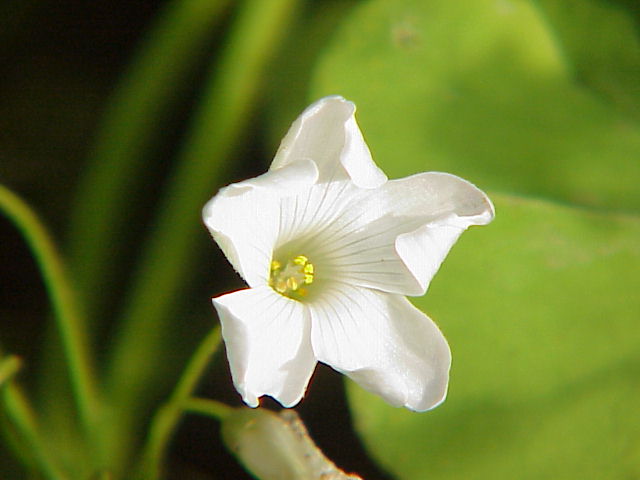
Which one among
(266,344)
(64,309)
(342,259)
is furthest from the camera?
(64,309)

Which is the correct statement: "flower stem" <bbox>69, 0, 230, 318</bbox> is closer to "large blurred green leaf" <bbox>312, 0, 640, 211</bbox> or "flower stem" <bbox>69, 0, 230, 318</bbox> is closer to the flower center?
"large blurred green leaf" <bbox>312, 0, 640, 211</bbox>

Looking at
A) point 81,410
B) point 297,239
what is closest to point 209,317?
point 81,410

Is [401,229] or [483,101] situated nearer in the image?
[401,229]

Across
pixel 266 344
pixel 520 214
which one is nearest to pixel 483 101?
pixel 520 214

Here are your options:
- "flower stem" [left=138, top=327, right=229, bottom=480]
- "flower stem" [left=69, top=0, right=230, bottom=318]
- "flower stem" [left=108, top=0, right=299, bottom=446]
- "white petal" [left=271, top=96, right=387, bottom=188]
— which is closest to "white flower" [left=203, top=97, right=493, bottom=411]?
"white petal" [left=271, top=96, right=387, bottom=188]

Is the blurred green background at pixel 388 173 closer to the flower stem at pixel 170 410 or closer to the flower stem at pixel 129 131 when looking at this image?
the flower stem at pixel 129 131

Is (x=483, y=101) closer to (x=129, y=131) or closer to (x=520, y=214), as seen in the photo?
(x=520, y=214)
